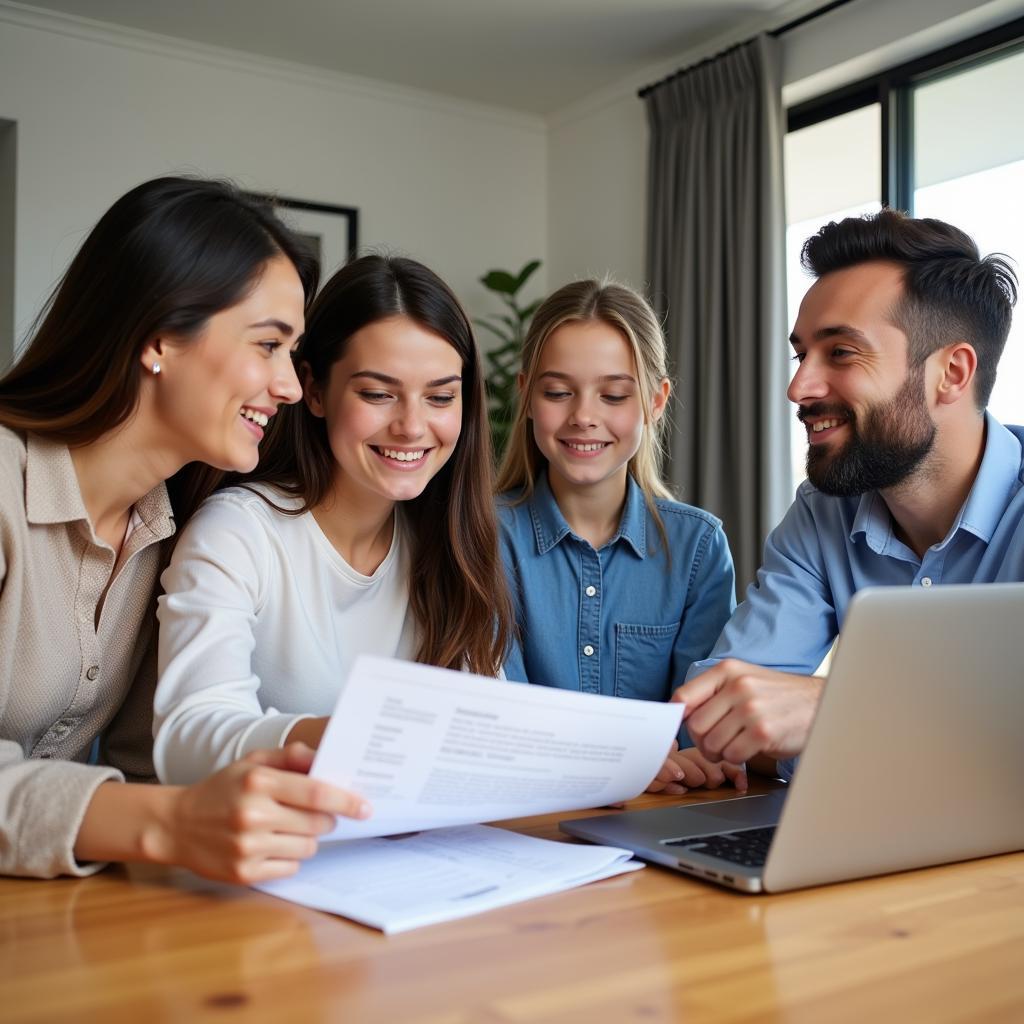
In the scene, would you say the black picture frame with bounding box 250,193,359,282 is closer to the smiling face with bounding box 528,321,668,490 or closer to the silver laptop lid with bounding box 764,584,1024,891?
the smiling face with bounding box 528,321,668,490

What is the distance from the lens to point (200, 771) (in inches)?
42.7

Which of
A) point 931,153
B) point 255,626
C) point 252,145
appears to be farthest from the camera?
point 252,145

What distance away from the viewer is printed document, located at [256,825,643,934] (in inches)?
33.6

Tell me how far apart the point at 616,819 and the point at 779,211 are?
3559 millimetres

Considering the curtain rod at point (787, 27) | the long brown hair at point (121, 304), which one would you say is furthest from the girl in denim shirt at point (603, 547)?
the curtain rod at point (787, 27)

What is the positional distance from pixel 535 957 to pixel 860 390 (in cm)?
115

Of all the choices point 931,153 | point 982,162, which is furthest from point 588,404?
point 931,153

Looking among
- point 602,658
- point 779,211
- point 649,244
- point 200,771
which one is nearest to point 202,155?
point 649,244

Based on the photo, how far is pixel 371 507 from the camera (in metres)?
1.67

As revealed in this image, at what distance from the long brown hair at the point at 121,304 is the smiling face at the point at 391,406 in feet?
0.94

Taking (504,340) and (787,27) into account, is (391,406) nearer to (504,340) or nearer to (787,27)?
(787,27)

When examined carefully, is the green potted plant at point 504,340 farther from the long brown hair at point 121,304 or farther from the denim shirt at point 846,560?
the long brown hair at point 121,304

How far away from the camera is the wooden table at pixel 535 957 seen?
27.2 inches

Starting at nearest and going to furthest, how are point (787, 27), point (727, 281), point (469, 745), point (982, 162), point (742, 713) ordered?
point (469, 745) → point (742, 713) → point (982, 162) → point (787, 27) → point (727, 281)
